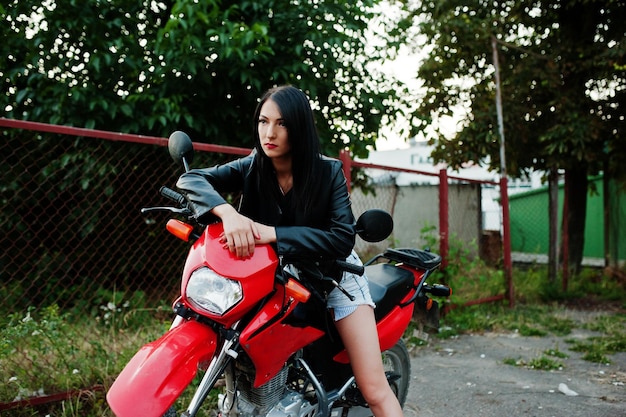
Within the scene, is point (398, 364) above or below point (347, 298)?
below

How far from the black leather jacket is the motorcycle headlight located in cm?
23

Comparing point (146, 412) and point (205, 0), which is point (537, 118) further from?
point (146, 412)

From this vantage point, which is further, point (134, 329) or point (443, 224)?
point (443, 224)

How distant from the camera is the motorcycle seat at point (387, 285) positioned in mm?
2762

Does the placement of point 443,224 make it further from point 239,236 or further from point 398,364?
point 239,236

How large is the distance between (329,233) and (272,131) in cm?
47

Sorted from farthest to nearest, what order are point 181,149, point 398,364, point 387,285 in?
1. point 398,364
2. point 387,285
3. point 181,149

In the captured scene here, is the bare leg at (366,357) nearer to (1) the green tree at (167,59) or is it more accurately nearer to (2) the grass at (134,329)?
(2) the grass at (134,329)

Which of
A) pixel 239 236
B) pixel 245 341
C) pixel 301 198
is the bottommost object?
pixel 245 341

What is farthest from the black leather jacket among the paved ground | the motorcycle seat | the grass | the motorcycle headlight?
the paved ground

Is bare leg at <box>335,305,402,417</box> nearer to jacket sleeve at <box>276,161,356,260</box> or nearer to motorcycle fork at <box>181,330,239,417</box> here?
jacket sleeve at <box>276,161,356,260</box>

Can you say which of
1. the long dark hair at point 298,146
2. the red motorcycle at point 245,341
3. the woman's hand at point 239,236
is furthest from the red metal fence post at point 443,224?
the woman's hand at point 239,236

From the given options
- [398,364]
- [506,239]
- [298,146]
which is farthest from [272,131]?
[506,239]

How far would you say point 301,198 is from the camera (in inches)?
90.6
